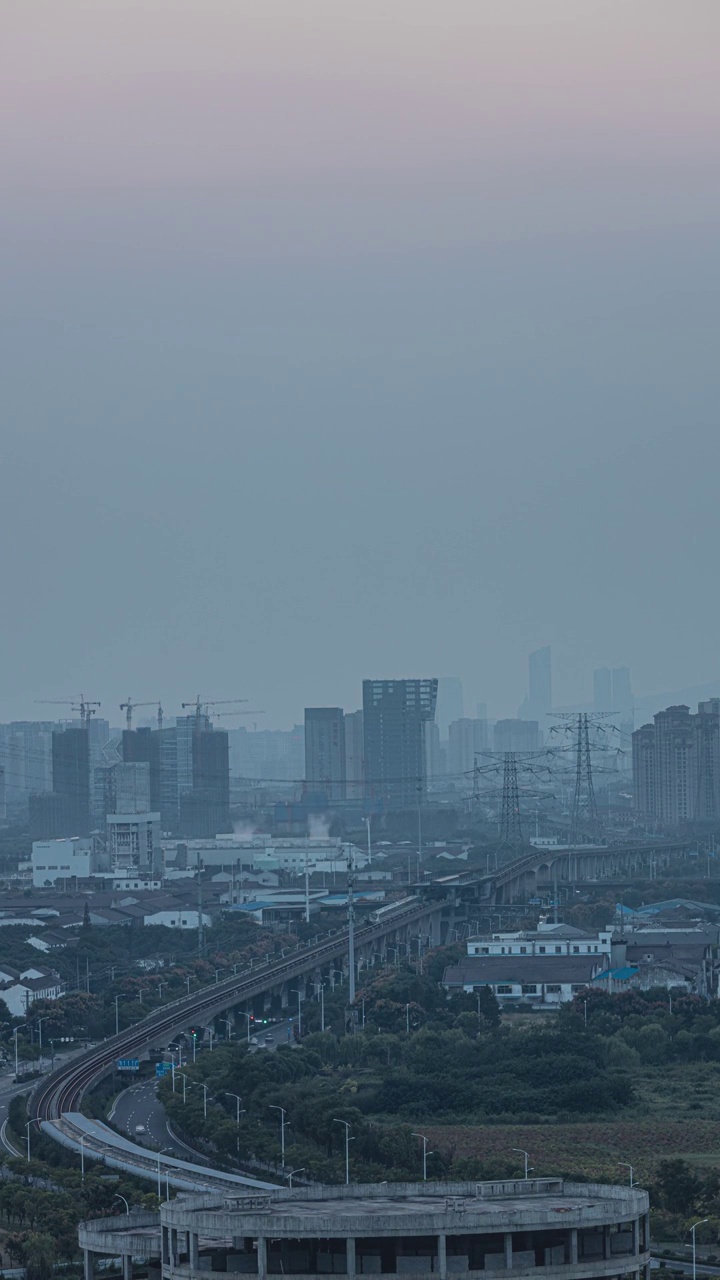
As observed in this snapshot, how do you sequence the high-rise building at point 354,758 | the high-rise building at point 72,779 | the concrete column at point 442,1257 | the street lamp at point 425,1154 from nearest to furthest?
the concrete column at point 442,1257 → the street lamp at point 425,1154 → the high-rise building at point 72,779 → the high-rise building at point 354,758

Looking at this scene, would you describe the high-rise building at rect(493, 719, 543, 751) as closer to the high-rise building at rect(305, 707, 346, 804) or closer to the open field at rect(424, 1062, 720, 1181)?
the high-rise building at rect(305, 707, 346, 804)

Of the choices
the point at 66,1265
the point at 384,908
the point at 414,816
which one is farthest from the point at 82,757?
the point at 66,1265

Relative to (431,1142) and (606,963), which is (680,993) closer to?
(606,963)

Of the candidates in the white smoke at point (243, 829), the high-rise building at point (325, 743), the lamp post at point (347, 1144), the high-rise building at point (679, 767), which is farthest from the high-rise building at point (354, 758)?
the lamp post at point (347, 1144)

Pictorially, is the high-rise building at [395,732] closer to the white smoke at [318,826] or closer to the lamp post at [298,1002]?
the white smoke at [318,826]

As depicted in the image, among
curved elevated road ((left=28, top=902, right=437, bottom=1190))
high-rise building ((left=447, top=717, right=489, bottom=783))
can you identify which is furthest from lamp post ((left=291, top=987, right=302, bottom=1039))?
high-rise building ((left=447, top=717, right=489, bottom=783))

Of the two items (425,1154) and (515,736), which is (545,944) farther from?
(515,736)

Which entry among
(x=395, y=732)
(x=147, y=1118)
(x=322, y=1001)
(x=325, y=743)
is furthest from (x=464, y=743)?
(x=147, y=1118)
